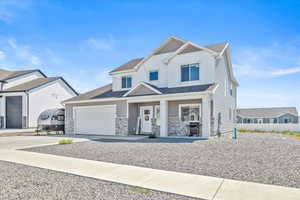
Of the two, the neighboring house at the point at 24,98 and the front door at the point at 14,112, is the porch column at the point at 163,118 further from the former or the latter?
the front door at the point at 14,112

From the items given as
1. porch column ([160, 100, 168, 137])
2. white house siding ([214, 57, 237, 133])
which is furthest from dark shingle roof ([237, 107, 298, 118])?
porch column ([160, 100, 168, 137])

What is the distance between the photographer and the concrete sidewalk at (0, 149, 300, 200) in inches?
146

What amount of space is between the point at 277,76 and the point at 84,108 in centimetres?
2178

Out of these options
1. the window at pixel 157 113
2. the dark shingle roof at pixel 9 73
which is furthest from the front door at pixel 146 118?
the dark shingle roof at pixel 9 73

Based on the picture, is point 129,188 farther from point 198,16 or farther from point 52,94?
point 52,94

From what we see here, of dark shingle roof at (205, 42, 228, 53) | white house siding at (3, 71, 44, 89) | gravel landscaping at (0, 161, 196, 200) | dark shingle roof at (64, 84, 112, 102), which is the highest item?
dark shingle roof at (205, 42, 228, 53)

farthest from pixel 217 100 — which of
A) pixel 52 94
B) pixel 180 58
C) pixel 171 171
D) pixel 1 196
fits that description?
pixel 52 94

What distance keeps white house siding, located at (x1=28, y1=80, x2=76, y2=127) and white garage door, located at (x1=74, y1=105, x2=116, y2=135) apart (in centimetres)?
1096

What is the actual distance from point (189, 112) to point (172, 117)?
4.43ft

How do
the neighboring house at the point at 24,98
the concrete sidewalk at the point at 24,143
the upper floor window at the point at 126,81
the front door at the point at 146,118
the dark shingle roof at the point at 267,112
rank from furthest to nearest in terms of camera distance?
the dark shingle roof at the point at 267,112, the neighboring house at the point at 24,98, the upper floor window at the point at 126,81, the front door at the point at 146,118, the concrete sidewalk at the point at 24,143

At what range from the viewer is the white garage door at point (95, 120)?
16281mm

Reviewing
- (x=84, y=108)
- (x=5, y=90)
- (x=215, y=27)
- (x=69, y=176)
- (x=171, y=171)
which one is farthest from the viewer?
(x=5, y=90)

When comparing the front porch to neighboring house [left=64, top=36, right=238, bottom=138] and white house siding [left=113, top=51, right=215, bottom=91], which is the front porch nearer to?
neighboring house [left=64, top=36, right=238, bottom=138]

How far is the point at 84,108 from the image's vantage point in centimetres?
1767
